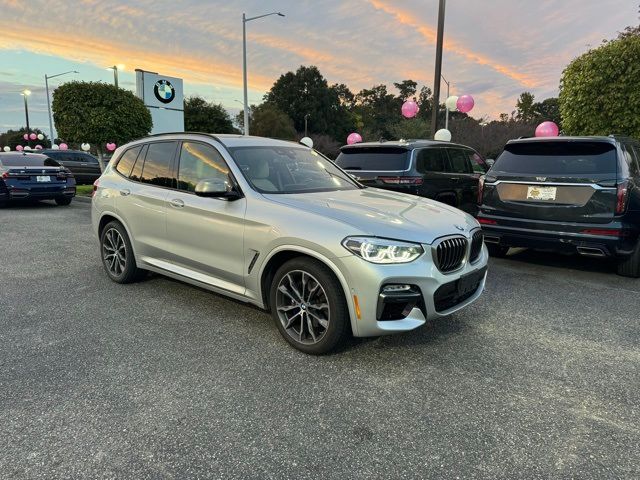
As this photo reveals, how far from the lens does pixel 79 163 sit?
62.2ft

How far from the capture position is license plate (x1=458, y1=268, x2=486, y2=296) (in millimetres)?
3513

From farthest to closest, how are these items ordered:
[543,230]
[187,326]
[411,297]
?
1. [543,230]
2. [187,326]
3. [411,297]

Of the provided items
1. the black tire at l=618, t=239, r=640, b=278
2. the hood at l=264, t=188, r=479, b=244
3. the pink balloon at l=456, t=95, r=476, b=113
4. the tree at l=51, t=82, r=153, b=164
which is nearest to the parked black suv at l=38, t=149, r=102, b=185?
the tree at l=51, t=82, r=153, b=164

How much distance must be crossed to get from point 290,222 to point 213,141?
1.40 metres

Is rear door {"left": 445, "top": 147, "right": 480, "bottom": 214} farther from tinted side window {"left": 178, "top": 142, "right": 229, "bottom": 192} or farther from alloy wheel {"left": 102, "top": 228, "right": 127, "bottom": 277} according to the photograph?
alloy wheel {"left": 102, "top": 228, "right": 127, "bottom": 277}

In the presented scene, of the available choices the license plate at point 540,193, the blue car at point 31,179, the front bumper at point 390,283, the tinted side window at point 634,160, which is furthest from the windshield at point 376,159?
the blue car at point 31,179

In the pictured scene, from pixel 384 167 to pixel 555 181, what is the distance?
8.85 feet

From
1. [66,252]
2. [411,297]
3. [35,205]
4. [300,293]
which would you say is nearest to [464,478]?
[411,297]

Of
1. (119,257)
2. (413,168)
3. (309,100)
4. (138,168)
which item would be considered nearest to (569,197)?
(413,168)

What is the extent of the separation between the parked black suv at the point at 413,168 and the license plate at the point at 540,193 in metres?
1.82

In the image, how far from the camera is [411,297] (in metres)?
3.18

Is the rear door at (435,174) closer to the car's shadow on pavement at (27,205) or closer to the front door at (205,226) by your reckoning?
the front door at (205,226)

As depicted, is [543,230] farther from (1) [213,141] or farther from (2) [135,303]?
(2) [135,303]

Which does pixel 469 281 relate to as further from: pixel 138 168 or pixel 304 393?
pixel 138 168
